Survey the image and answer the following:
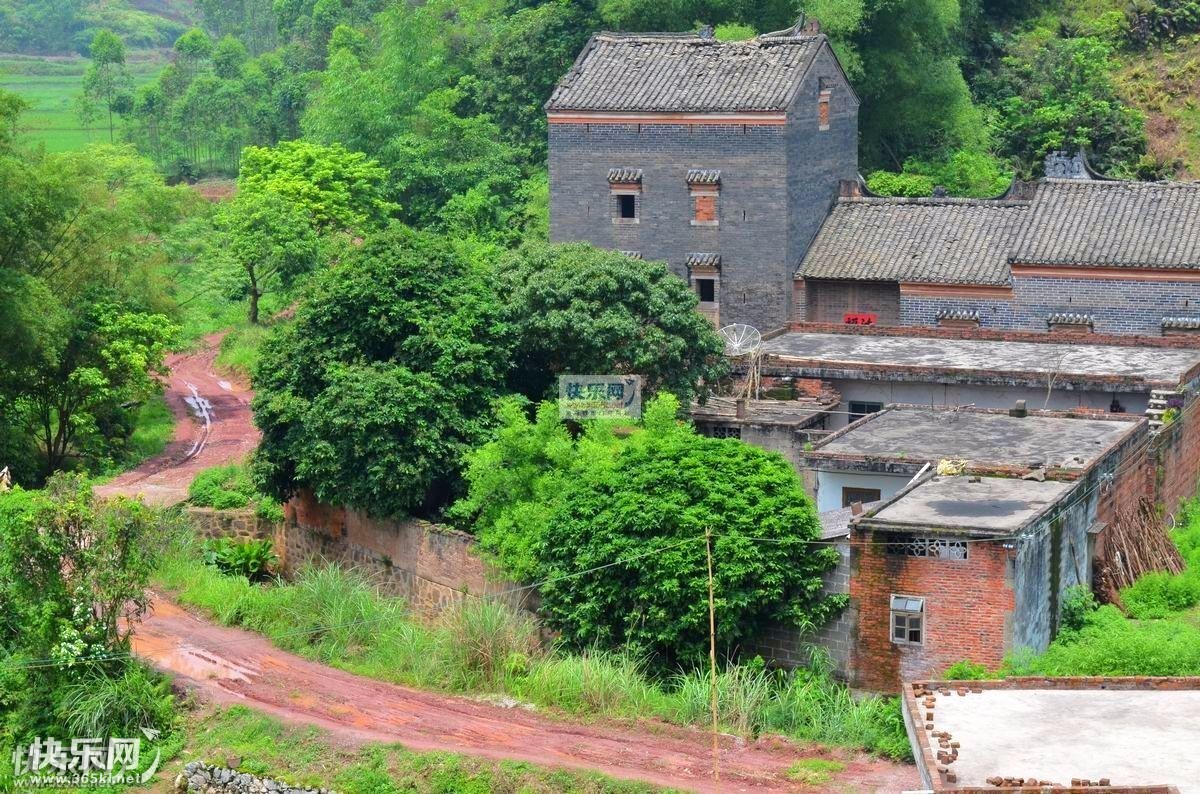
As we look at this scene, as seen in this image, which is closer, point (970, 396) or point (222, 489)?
point (970, 396)

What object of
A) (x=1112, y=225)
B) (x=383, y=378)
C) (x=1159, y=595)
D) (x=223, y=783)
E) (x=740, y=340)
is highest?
(x=1112, y=225)

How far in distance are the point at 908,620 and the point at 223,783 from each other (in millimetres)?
9603

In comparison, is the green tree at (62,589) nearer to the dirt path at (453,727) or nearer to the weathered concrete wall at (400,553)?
the dirt path at (453,727)

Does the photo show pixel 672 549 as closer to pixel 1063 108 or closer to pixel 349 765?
pixel 349 765

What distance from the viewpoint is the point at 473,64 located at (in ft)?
196

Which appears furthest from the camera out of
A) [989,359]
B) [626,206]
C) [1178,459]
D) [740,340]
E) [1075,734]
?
[626,206]

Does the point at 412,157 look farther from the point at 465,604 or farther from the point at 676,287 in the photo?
the point at 465,604

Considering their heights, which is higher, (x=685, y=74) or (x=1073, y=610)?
(x=685, y=74)

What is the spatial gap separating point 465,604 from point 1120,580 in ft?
33.5

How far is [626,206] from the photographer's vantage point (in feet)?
148

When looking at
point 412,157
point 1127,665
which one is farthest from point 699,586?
point 412,157

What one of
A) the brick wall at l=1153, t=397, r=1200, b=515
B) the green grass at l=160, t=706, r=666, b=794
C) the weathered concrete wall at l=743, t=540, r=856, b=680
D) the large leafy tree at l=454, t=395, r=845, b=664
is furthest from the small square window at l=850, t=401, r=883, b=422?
the green grass at l=160, t=706, r=666, b=794
